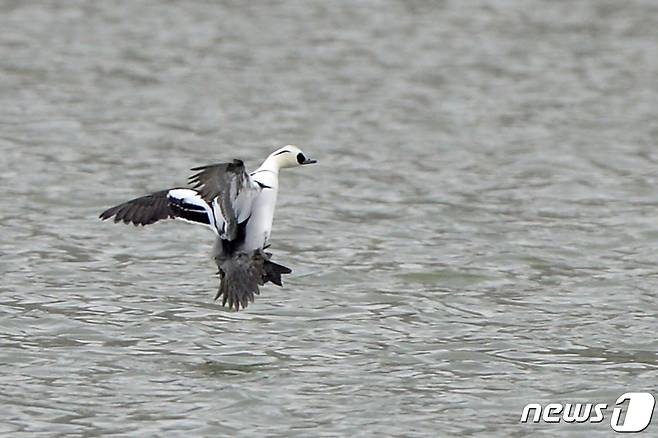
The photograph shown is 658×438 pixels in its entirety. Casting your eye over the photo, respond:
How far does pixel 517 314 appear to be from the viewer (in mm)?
10906

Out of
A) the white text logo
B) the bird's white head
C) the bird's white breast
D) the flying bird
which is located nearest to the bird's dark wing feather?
the flying bird

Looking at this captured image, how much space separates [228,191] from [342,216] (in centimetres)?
431

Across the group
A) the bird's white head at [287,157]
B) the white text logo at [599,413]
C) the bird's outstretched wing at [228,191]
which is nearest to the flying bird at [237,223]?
the bird's outstretched wing at [228,191]

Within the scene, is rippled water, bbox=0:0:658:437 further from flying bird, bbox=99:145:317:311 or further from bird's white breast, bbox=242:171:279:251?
bird's white breast, bbox=242:171:279:251

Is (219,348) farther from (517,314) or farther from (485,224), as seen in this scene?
(485,224)

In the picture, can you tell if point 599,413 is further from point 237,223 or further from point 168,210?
point 168,210

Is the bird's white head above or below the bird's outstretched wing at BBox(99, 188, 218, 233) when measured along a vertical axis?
above

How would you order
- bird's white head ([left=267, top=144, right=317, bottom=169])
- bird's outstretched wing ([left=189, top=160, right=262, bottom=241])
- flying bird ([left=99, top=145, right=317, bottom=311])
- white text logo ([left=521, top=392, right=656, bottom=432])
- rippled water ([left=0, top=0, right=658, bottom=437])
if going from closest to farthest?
1. white text logo ([left=521, top=392, right=656, bottom=432])
2. bird's outstretched wing ([left=189, top=160, right=262, bottom=241])
3. rippled water ([left=0, top=0, right=658, bottom=437])
4. flying bird ([left=99, top=145, right=317, bottom=311])
5. bird's white head ([left=267, top=144, right=317, bottom=169])

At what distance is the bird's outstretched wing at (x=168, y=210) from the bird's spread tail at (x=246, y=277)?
0.27m

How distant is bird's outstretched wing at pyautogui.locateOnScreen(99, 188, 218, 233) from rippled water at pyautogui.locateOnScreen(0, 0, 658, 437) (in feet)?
2.62

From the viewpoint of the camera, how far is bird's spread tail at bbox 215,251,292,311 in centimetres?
966

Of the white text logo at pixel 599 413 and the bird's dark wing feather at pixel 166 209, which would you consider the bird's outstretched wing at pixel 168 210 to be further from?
the white text logo at pixel 599 413

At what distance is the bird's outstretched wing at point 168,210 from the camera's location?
968cm

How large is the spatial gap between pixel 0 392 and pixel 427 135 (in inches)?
328
